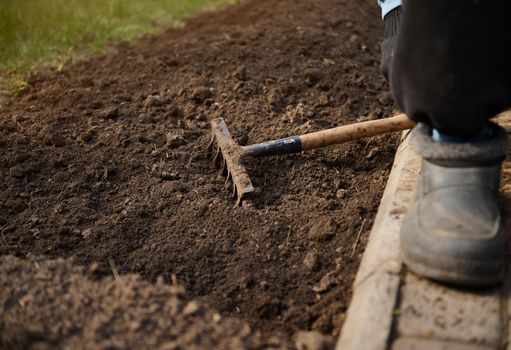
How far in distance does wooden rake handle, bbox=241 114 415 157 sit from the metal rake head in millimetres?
53

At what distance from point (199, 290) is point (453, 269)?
792 millimetres

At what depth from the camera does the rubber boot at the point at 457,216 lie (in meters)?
1.68

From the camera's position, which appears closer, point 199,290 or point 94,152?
point 199,290

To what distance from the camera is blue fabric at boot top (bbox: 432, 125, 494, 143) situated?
1846mm

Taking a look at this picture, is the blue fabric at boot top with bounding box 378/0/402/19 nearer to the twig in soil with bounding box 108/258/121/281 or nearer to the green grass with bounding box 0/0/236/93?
the twig in soil with bounding box 108/258/121/281

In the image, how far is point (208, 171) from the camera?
8.77 ft

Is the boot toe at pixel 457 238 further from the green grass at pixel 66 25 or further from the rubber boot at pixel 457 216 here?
the green grass at pixel 66 25

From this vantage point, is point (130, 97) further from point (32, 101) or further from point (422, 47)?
point (422, 47)

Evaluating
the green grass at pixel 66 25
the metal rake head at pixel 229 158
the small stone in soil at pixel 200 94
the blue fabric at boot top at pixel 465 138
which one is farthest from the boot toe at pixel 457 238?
the green grass at pixel 66 25

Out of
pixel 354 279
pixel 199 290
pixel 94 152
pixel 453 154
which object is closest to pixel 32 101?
pixel 94 152

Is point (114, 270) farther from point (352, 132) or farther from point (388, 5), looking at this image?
point (388, 5)

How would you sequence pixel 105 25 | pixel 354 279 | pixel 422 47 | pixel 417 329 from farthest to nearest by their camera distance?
pixel 105 25, pixel 354 279, pixel 422 47, pixel 417 329

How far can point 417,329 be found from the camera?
1.62 m

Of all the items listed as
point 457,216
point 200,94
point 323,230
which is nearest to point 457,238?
point 457,216
